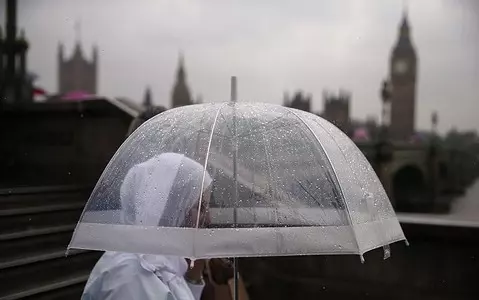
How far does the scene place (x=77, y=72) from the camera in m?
6.60

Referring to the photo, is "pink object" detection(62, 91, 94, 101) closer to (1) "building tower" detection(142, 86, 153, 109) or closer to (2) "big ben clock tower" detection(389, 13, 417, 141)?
(1) "building tower" detection(142, 86, 153, 109)

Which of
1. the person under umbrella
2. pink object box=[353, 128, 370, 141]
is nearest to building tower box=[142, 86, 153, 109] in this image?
pink object box=[353, 128, 370, 141]

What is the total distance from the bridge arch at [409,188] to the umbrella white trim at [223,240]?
634 centimetres

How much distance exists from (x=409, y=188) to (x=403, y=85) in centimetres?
160

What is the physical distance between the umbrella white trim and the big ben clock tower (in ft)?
21.0

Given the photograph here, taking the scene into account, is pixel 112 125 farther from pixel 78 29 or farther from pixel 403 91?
pixel 403 91

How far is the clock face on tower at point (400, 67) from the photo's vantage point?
327 inches

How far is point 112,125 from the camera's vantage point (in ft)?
22.0

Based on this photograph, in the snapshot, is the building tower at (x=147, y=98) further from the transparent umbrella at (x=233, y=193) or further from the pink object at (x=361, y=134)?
the transparent umbrella at (x=233, y=193)

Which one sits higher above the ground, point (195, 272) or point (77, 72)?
point (77, 72)

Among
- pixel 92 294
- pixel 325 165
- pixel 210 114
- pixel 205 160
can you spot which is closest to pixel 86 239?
pixel 92 294

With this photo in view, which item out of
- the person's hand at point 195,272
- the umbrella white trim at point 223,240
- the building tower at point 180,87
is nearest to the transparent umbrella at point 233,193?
the umbrella white trim at point 223,240

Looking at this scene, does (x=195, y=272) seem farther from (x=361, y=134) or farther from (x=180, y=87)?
(x=361, y=134)

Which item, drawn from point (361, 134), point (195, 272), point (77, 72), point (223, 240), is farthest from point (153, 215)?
point (361, 134)
